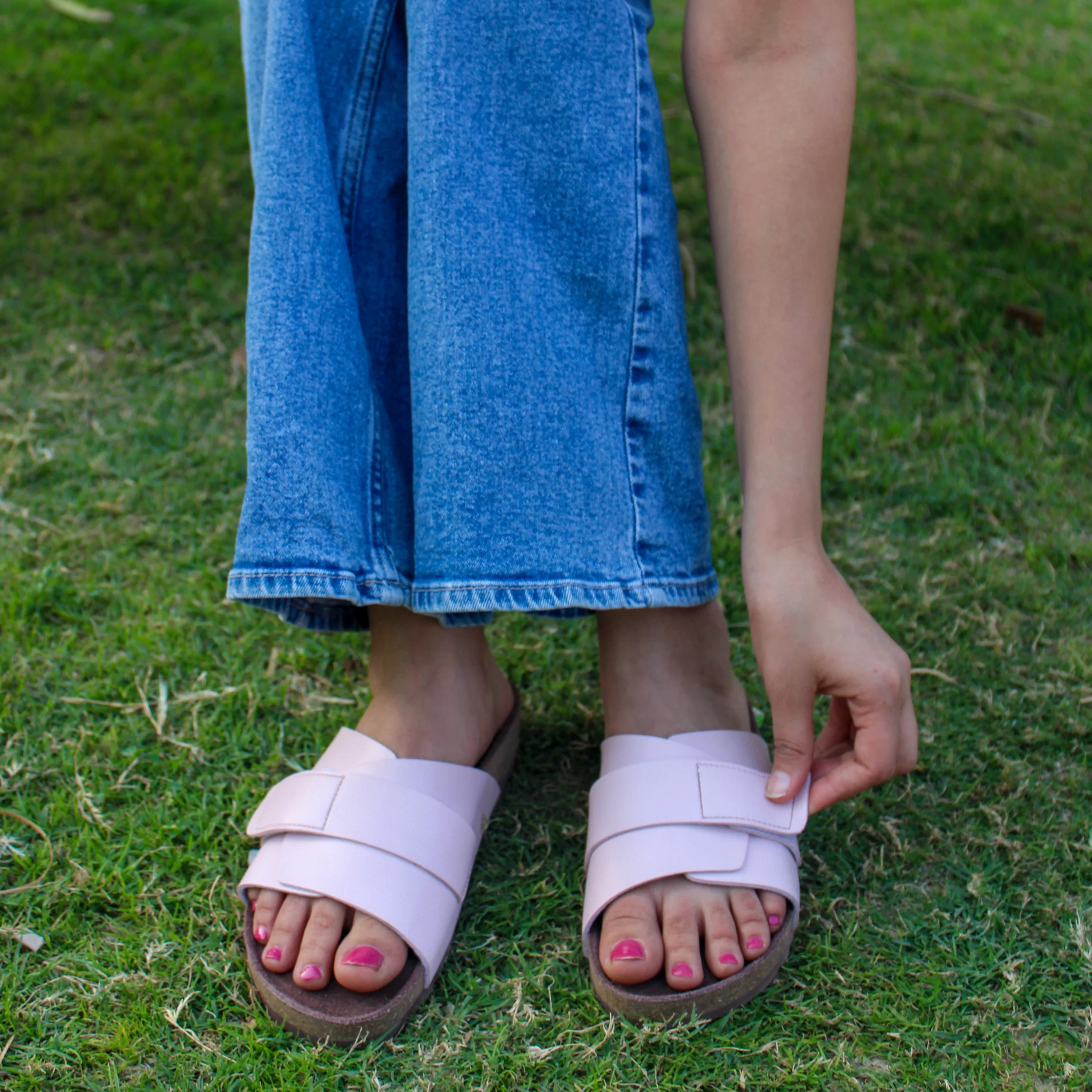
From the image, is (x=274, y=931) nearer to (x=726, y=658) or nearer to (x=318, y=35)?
(x=726, y=658)

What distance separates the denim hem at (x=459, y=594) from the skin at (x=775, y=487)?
0.30ft

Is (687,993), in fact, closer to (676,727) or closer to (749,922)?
(749,922)

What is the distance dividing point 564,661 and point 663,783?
327 millimetres

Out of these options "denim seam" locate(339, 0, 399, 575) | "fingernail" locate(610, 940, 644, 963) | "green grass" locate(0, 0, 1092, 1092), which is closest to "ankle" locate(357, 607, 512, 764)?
"green grass" locate(0, 0, 1092, 1092)

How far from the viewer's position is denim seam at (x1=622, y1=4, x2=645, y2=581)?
85cm

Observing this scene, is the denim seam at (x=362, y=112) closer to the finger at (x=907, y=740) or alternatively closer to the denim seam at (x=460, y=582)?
the denim seam at (x=460, y=582)

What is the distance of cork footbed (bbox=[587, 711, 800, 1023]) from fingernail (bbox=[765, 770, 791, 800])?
11 centimetres

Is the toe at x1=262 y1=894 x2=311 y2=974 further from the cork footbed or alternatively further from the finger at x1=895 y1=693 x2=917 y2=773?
the finger at x1=895 y1=693 x2=917 y2=773

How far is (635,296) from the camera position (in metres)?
0.86

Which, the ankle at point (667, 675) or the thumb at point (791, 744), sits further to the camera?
the ankle at point (667, 675)

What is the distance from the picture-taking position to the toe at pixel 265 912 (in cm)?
81

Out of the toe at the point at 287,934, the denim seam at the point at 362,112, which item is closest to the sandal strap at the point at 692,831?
the toe at the point at 287,934

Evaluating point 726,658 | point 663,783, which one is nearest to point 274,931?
point 663,783

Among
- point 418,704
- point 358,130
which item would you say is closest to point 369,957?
point 418,704
